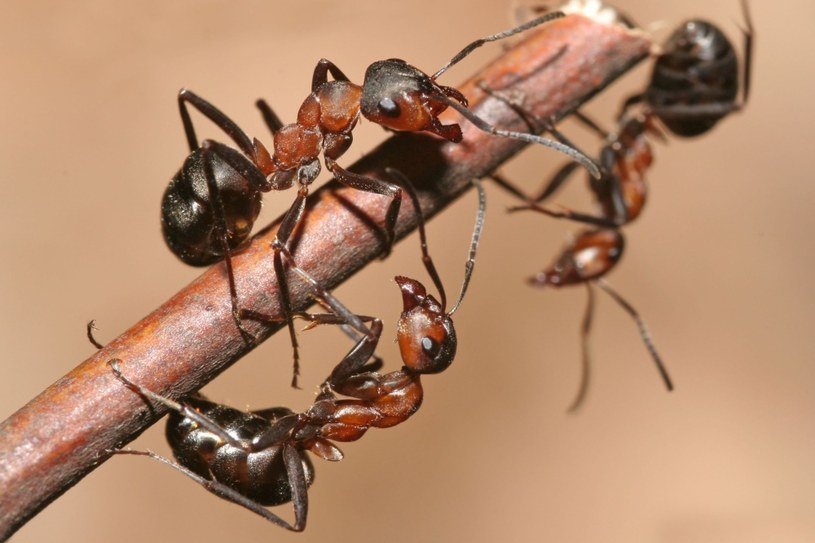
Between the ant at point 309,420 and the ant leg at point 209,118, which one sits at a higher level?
the ant leg at point 209,118

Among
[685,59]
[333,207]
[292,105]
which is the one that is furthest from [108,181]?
[685,59]

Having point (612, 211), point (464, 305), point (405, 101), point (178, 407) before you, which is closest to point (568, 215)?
point (612, 211)

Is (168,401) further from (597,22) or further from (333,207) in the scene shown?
(597,22)

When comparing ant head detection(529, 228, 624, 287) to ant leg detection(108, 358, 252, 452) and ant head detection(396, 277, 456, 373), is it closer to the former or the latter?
ant head detection(396, 277, 456, 373)

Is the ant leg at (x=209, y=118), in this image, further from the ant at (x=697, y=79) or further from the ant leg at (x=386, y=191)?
the ant at (x=697, y=79)

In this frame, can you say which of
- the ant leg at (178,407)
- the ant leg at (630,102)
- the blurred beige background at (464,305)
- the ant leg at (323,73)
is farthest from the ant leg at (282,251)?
the ant leg at (630,102)

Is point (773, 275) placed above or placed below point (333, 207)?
below
